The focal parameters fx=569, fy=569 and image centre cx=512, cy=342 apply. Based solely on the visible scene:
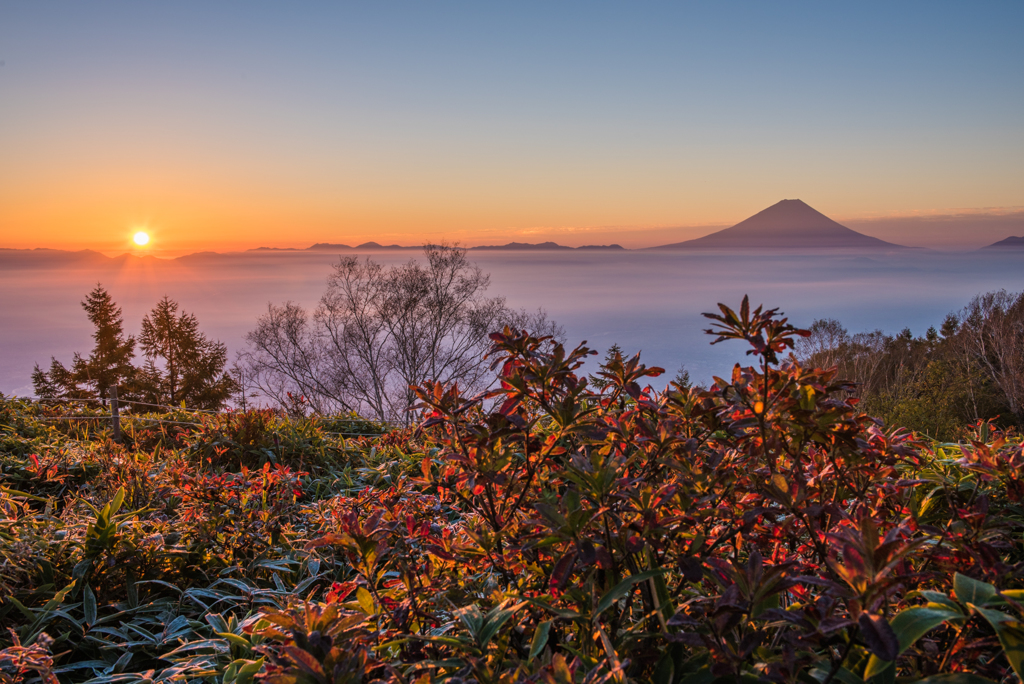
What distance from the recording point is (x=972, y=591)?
93 cm

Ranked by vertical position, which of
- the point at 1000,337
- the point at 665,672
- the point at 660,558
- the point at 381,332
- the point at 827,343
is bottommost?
the point at 827,343

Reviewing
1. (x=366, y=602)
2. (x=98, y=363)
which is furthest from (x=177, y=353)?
(x=366, y=602)

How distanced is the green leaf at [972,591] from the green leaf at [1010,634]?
7cm

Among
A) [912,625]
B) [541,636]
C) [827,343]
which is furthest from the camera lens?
[827,343]

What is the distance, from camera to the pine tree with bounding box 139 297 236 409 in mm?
29500

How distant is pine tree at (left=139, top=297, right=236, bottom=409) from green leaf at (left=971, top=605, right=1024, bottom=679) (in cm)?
3228

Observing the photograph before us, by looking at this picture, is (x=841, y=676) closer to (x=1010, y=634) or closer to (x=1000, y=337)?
(x=1010, y=634)

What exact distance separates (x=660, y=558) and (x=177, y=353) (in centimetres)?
3420

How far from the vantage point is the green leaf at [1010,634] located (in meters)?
0.81

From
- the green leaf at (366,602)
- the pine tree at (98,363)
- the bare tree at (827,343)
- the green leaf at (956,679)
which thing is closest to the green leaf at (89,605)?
the green leaf at (366,602)

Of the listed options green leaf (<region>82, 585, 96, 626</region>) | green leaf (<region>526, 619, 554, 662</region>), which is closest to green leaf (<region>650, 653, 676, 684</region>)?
green leaf (<region>526, 619, 554, 662</region>)

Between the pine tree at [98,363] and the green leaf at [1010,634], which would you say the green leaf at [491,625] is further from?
the pine tree at [98,363]

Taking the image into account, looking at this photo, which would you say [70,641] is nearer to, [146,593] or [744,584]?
[146,593]

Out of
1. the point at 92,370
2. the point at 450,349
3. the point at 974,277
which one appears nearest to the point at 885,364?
the point at 450,349
